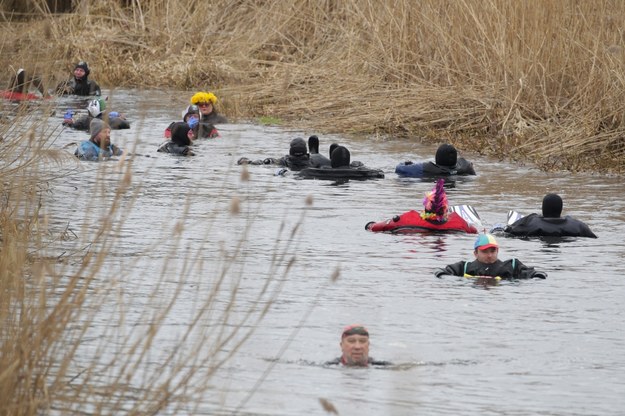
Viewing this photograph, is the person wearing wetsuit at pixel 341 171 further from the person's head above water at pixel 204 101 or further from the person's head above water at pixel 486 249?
the person's head above water at pixel 486 249

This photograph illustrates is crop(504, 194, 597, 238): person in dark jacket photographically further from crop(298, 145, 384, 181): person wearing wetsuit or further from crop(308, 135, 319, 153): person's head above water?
crop(308, 135, 319, 153): person's head above water

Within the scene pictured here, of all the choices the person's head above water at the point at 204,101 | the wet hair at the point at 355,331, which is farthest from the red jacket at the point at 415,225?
the person's head above water at the point at 204,101

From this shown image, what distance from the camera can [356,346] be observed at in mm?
10078

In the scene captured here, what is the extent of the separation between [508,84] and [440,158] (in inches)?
139

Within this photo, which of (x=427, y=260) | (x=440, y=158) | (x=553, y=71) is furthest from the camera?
(x=553, y=71)

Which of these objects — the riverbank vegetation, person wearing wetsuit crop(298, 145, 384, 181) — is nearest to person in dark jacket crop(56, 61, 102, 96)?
the riverbank vegetation

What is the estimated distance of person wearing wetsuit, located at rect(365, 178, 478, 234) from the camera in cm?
1647

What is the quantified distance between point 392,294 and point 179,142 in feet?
37.9

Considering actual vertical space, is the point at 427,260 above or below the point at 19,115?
below

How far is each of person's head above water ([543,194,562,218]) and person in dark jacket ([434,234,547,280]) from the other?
2.62 metres

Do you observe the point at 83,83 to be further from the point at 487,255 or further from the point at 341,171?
the point at 487,255

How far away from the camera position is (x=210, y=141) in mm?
25734

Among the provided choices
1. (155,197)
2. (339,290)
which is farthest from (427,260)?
(155,197)

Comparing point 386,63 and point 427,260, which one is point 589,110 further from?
point 427,260
